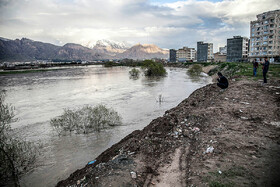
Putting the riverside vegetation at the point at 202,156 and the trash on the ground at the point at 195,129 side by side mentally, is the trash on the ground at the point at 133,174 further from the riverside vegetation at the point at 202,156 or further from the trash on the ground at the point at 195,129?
the trash on the ground at the point at 195,129

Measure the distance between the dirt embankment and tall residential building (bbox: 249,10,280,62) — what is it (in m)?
73.9

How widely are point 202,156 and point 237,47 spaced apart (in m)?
144

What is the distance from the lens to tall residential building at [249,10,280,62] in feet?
228

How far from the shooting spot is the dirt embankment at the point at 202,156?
566cm

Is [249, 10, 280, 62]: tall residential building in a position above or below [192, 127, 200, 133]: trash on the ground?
above

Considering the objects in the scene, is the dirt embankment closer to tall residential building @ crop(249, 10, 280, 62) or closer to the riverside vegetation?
the riverside vegetation

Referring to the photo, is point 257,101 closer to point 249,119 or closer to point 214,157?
point 249,119

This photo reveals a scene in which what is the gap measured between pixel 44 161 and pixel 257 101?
15166 millimetres

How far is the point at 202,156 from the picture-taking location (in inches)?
269

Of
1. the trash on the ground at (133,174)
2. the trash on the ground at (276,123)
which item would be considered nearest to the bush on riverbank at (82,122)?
the trash on the ground at (133,174)

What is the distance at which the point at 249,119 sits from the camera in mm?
9844

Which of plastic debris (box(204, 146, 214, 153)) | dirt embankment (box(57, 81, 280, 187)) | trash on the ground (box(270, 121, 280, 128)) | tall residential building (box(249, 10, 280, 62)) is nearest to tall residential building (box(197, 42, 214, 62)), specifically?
tall residential building (box(249, 10, 280, 62))

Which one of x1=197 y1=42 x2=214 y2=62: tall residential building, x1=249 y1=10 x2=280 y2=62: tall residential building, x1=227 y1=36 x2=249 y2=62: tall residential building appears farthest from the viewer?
x1=197 y1=42 x2=214 y2=62: tall residential building

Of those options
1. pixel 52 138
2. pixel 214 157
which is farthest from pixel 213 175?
pixel 52 138
